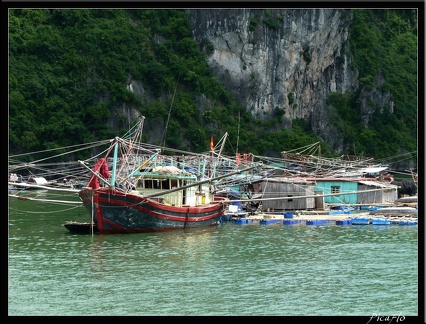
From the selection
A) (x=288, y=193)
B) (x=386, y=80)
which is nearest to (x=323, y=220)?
(x=288, y=193)

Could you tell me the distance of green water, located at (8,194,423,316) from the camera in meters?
23.2

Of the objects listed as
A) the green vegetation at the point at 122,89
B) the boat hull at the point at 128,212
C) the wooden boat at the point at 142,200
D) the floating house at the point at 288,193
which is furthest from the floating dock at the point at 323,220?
the green vegetation at the point at 122,89

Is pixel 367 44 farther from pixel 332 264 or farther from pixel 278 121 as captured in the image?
pixel 332 264

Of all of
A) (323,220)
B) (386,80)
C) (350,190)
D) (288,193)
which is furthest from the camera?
(386,80)

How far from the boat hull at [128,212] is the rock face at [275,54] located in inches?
2391

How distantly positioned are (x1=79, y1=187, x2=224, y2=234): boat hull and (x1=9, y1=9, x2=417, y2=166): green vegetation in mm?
43183

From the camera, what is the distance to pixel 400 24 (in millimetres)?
126438

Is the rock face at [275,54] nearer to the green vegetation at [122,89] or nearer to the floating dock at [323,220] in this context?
the green vegetation at [122,89]

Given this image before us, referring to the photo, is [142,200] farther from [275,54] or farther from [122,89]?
[275,54]

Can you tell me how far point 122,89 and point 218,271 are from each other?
5896 centimetres

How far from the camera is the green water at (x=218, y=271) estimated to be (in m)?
23.2

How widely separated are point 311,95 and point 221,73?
1257 centimetres

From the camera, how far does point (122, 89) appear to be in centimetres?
8544

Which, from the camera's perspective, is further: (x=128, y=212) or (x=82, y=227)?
(x=82, y=227)
